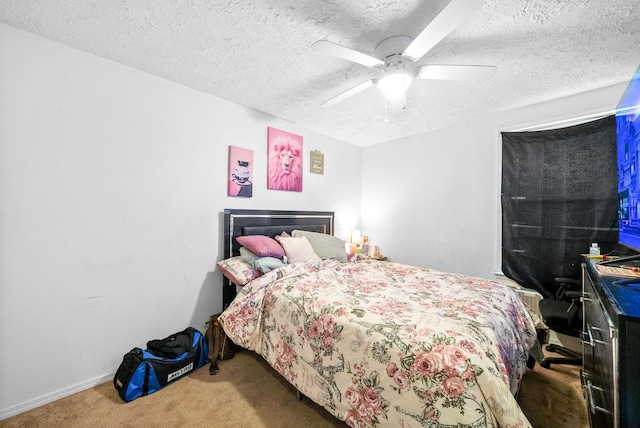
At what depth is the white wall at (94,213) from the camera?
1.63 metres

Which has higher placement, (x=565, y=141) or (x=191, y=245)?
(x=565, y=141)

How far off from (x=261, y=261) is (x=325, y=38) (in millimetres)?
1855

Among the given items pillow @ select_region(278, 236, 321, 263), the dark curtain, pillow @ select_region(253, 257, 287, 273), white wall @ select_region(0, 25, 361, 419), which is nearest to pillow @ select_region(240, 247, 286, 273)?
pillow @ select_region(253, 257, 287, 273)

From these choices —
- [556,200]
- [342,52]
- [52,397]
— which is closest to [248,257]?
[52,397]

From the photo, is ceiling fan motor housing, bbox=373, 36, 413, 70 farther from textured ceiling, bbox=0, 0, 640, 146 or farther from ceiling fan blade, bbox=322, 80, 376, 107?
ceiling fan blade, bbox=322, 80, 376, 107

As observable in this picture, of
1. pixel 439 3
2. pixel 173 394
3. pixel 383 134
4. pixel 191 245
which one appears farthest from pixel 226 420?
pixel 383 134

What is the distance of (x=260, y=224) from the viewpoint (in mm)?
2879

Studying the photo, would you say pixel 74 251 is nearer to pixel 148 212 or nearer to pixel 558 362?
pixel 148 212

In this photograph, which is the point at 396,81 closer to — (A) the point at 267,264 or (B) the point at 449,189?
(A) the point at 267,264

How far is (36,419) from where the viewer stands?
158 cm

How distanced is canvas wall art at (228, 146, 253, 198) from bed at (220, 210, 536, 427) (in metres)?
0.98

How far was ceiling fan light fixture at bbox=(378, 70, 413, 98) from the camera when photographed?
5.75ft

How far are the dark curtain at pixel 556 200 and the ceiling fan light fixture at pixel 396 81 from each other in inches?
72.2

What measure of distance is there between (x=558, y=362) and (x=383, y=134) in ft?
10.2
